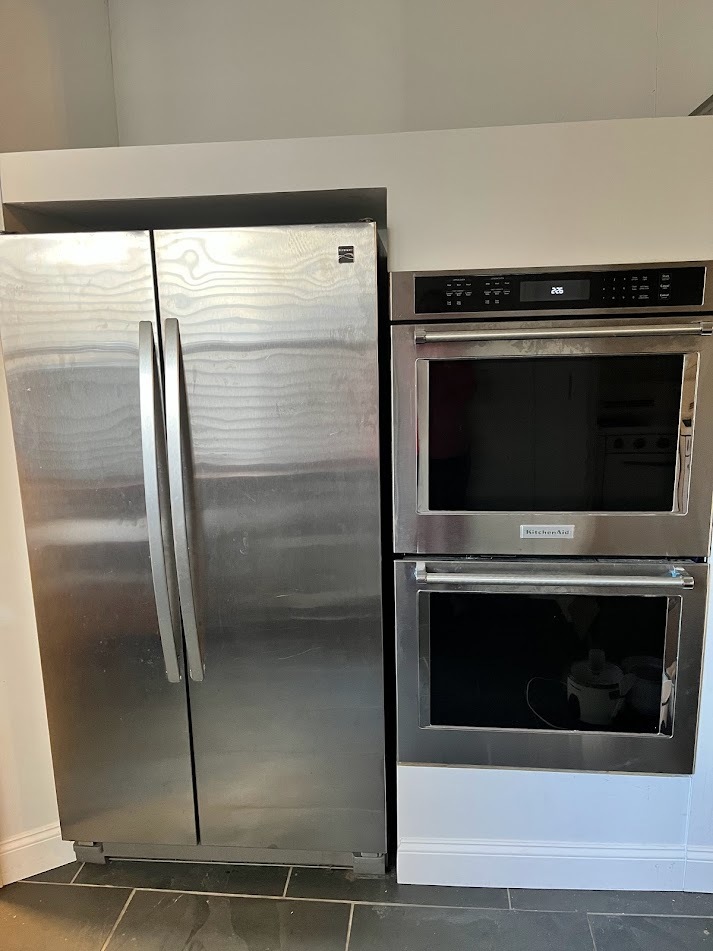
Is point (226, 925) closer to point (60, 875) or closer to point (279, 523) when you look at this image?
point (60, 875)

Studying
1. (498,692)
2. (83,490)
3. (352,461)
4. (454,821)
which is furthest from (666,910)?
(83,490)

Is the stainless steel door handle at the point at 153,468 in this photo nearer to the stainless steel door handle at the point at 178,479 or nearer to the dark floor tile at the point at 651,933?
the stainless steel door handle at the point at 178,479

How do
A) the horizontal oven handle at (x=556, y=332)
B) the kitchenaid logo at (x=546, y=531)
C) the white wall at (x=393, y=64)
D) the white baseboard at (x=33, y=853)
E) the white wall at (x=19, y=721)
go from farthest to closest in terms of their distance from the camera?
the white wall at (x=393, y=64) < the white baseboard at (x=33, y=853) < the white wall at (x=19, y=721) < the kitchenaid logo at (x=546, y=531) < the horizontal oven handle at (x=556, y=332)

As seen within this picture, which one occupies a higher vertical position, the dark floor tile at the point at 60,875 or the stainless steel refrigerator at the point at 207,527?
the stainless steel refrigerator at the point at 207,527

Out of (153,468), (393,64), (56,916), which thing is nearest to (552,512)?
(153,468)

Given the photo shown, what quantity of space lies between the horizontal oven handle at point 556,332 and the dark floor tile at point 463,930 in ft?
4.69

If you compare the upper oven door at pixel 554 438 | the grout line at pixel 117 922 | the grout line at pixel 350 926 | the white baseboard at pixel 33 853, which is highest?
the upper oven door at pixel 554 438

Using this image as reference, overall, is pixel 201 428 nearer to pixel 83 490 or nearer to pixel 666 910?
pixel 83 490


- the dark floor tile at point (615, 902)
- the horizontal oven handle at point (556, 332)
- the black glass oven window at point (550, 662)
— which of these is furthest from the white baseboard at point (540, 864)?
the horizontal oven handle at point (556, 332)

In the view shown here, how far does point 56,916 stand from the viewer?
64.9 inches

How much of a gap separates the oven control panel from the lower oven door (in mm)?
605

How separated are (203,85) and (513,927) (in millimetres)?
2551

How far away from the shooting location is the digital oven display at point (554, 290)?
1.43 meters

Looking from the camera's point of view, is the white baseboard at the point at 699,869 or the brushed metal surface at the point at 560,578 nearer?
the brushed metal surface at the point at 560,578
